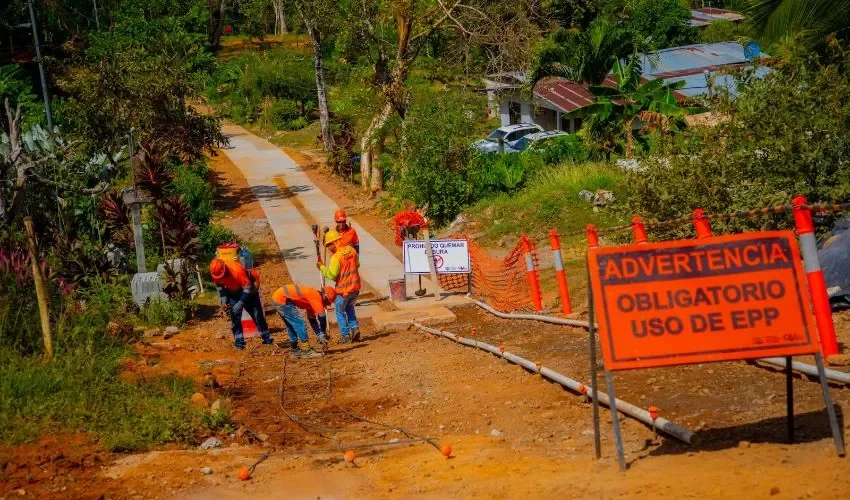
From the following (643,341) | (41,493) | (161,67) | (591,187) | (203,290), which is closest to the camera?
(643,341)

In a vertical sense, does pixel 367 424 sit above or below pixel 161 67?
below

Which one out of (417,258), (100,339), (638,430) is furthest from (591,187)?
(638,430)

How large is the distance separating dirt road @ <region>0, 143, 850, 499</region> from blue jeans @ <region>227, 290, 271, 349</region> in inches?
71.2

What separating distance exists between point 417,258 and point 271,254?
26.7ft

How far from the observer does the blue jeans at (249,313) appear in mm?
14297

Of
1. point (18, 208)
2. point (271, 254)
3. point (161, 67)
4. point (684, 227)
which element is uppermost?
point (161, 67)

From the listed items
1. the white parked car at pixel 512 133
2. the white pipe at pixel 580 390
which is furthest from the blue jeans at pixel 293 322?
the white parked car at pixel 512 133

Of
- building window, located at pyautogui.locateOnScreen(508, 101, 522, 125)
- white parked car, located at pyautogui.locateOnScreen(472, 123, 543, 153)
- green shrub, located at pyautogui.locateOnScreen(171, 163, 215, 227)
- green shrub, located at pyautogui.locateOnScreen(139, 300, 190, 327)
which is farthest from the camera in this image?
building window, located at pyautogui.locateOnScreen(508, 101, 522, 125)

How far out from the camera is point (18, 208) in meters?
17.0

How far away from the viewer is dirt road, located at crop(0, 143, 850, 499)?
21.8ft

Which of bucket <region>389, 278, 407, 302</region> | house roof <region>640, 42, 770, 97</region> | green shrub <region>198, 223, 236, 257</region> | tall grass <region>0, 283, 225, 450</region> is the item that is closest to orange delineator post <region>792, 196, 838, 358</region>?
tall grass <region>0, 283, 225, 450</region>

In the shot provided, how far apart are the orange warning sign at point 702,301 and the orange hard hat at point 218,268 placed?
7631 mm

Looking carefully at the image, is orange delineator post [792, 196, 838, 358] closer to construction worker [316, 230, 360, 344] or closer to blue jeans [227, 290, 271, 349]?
construction worker [316, 230, 360, 344]

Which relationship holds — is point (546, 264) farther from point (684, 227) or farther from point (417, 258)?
point (684, 227)
